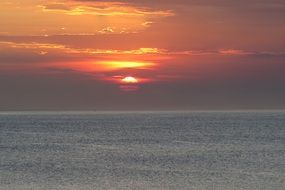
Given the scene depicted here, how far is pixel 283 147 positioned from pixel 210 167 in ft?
111

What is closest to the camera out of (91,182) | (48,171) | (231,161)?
(91,182)

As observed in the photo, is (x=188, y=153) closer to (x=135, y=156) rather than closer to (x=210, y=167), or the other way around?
(x=135, y=156)

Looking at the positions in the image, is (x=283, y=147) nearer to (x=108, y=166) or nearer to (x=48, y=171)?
(x=108, y=166)

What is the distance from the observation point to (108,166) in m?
68.2

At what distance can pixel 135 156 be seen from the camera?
8094cm

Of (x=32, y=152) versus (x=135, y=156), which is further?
(x=32, y=152)

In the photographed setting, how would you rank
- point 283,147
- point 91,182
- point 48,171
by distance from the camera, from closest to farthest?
point 91,182, point 48,171, point 283,147

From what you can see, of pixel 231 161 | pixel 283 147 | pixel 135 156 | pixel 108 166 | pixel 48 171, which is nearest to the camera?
pixel 48 171

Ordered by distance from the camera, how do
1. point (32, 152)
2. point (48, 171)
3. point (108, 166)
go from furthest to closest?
1. point (32, 152)
2. point (108, 166)
3. point (48, 171)

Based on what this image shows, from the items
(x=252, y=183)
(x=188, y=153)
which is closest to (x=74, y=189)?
(x=252, y=183)

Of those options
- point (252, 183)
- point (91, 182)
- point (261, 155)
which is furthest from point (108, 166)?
point (261, 155)

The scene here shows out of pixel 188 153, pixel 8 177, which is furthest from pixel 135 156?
pixel 8 177

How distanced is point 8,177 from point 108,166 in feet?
43.0

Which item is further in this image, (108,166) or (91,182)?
(108,166)
